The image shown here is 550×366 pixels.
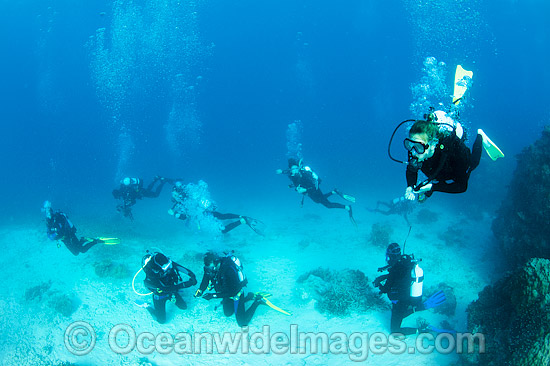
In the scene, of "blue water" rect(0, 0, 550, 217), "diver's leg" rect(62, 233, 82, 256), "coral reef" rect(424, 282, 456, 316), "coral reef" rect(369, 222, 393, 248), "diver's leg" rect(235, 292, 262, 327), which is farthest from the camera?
"blue water" rect(0, 0, 550, 217)

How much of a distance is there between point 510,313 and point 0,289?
16.0m

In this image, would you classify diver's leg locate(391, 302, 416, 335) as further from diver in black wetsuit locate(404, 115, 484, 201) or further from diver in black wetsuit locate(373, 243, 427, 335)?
diver in black wetsuit locate(404, 115, 484, 201)

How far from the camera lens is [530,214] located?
31.8 ft

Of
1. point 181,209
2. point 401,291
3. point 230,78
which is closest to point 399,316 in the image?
point 401,291

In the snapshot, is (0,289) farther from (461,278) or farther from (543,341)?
(461,278)

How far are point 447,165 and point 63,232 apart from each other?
11.9 m

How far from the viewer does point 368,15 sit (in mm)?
120500

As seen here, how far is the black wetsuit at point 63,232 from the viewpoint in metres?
10.2

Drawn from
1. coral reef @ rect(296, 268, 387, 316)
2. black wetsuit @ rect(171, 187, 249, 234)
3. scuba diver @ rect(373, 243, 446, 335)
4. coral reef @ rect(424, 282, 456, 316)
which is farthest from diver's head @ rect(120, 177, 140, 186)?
coral reef @ rect(424, 282, 456, 316)

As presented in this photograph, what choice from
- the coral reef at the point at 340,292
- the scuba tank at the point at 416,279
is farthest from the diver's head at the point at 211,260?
the scuba tank at the point at 416,279

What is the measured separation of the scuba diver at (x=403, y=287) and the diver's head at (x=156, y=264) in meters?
Answer: 5.08

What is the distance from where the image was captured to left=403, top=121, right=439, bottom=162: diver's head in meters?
2.74

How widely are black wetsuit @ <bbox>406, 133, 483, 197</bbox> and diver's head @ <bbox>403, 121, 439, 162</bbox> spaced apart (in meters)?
0.07

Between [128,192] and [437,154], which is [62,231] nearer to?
[128,192]
